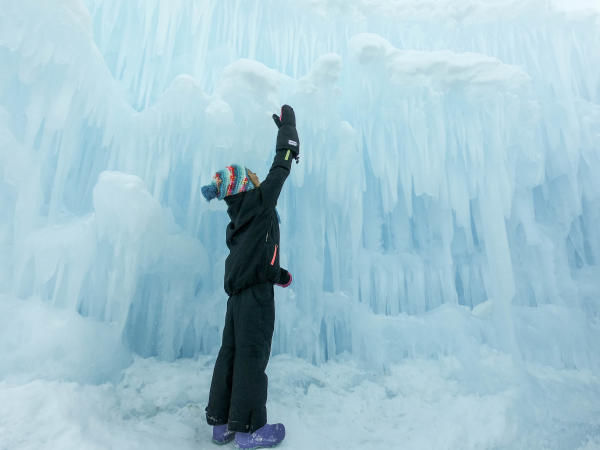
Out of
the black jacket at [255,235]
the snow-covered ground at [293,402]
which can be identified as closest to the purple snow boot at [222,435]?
the snow-covered ground at [293,402]

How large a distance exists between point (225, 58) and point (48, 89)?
1.96 m

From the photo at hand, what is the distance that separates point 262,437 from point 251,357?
50cm

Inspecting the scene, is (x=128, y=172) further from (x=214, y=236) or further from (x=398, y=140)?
(x=398, y=140)

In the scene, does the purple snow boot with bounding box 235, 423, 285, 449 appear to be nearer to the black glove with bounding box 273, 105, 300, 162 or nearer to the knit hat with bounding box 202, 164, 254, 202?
the knit hat with bounding box 202, 164, 254, 202

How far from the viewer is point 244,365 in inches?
94.5

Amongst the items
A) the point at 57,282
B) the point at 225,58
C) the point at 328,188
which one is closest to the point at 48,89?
the point at 57,282

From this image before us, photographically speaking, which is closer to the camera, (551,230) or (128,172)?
(128,172)

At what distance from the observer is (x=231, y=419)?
231 cm

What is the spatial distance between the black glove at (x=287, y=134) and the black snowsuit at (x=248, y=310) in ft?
0.20

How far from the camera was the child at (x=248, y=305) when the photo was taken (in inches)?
92.6

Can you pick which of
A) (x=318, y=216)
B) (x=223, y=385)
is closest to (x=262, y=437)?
(x=223, y=385)

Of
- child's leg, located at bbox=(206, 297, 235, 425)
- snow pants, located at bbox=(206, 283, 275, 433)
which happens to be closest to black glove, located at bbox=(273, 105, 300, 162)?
snow pants, located at bbox=(206, 283, 275, 433)

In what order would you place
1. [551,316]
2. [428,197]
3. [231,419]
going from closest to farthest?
[231,419]
[551,316]
[428,197]

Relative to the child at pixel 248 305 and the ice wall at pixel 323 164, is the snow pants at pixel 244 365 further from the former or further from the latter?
the ice wall at pixel 323 164
